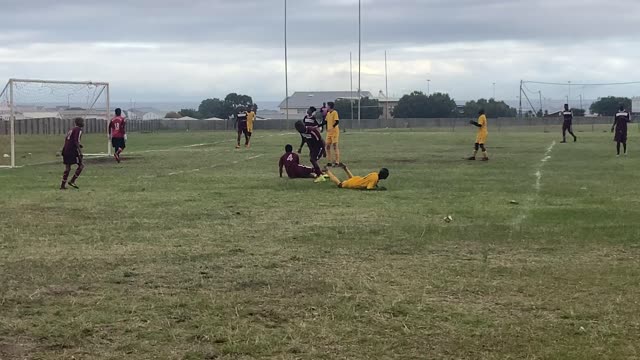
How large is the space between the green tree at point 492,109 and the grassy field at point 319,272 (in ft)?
256

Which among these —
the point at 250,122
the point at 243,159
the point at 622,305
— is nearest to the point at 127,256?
the point at 622,305

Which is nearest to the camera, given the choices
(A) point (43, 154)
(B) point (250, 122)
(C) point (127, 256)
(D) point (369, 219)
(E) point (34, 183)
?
(C) point (127, 256)

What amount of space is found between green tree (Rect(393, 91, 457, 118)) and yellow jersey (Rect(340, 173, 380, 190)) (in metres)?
80.3

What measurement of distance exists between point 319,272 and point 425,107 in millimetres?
89747

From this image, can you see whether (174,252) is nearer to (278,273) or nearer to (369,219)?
(278,273)

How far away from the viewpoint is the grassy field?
239 inches

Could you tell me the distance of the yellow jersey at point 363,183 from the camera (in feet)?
54.3

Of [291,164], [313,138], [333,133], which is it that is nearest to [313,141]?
[313,138]

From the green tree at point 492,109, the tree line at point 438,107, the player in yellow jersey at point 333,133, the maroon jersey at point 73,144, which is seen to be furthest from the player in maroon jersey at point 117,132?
the green tree at point 492,109

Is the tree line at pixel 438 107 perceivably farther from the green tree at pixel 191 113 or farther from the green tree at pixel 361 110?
the green tree at pixel 191 113

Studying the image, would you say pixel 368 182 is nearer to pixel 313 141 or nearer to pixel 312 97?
pixel 313 141

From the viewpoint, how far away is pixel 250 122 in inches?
1373

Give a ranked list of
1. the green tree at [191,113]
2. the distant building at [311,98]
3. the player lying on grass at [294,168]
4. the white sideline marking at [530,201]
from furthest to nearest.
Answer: the distant building at [311,98] → the green tree at [191,113] → the player lying on grass at [294,168] → the white sideline marking at [530,201]

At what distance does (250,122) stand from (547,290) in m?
27.9
